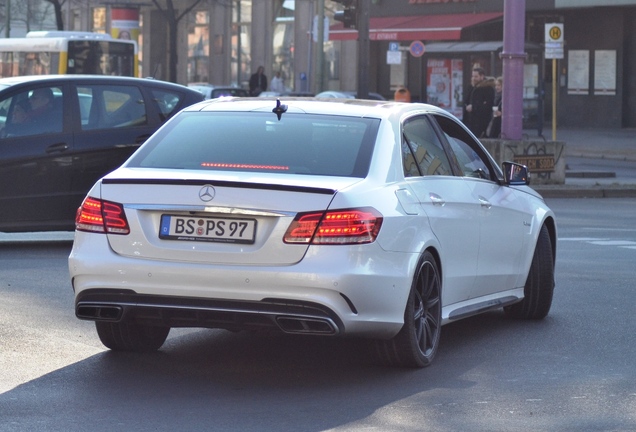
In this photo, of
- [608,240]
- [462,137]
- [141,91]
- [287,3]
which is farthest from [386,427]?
[287,3]

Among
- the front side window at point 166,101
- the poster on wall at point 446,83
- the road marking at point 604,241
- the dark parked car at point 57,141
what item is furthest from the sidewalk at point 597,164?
the dark parked car at point 57,141

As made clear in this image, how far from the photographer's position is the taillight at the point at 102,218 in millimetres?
6846

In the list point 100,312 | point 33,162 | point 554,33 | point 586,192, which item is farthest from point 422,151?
point 554,33

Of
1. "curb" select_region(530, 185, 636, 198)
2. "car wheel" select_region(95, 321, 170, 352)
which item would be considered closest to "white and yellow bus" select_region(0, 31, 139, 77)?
"curb" select_region(530, 185, 636, 198)

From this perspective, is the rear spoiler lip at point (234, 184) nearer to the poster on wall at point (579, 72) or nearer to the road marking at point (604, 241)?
the road marking at point (604, 241)

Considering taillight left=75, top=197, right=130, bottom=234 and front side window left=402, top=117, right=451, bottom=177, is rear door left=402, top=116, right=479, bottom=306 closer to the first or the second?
front side window left=402, top=117, right=451, bottom=177

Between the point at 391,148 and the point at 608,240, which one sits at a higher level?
the point at 391,148

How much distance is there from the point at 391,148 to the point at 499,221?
151 cm

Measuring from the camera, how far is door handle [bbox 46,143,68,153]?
1270 cm

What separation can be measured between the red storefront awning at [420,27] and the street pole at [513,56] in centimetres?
2328

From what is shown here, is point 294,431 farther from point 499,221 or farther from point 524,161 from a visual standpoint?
point 524,161

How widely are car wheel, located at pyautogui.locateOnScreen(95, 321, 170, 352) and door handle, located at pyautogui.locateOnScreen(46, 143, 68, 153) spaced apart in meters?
5.34

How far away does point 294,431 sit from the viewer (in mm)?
5805

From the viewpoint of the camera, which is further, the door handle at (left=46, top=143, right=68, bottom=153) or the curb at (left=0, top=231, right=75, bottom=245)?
the curb at (left=0, top=231, right=75, bottom=245)
